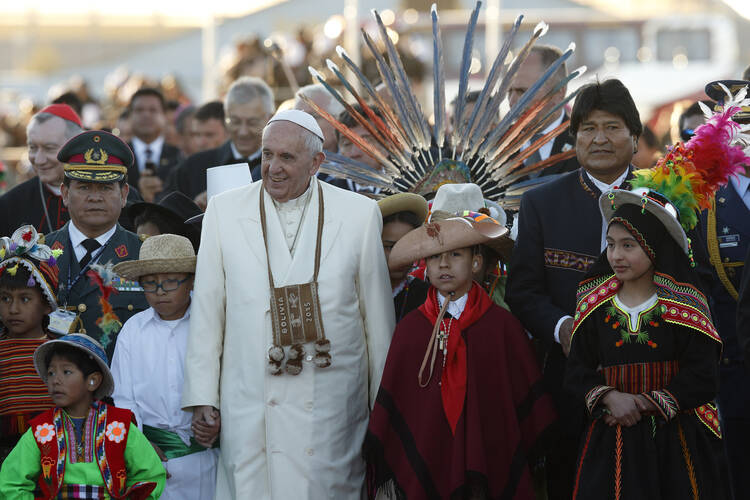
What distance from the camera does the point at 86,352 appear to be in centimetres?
460

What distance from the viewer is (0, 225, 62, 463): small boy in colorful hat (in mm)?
4898

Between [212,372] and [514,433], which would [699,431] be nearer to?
[514,433]

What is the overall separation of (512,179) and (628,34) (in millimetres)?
23330

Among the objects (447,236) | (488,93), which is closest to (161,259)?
(447,236)

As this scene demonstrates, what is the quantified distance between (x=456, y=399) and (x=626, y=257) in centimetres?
87

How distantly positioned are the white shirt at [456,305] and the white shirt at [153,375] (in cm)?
113

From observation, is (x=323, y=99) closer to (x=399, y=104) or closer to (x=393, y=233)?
(x=399, y=104)

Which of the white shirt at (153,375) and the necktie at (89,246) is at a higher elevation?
the necktie at (89,246)

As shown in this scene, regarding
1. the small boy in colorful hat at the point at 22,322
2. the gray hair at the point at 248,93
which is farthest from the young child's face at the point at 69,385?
the gray hair at the point at 248,93

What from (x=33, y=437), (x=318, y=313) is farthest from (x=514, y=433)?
(x=33, y=437)

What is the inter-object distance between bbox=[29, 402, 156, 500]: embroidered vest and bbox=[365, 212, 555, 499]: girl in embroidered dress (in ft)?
3.15

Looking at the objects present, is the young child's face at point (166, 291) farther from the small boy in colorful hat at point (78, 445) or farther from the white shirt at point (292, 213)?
the white shirt at point (292, 213)

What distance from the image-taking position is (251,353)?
15.3 feet

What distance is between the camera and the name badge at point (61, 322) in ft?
16.0
